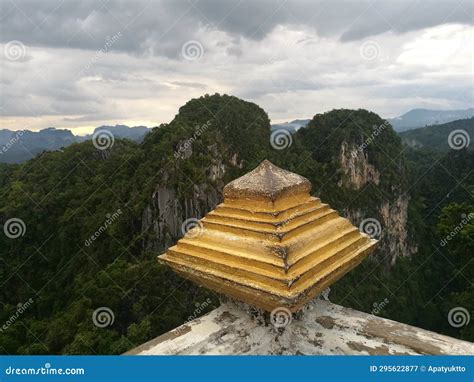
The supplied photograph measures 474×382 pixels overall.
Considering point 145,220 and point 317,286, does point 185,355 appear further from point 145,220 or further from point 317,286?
point 145,220

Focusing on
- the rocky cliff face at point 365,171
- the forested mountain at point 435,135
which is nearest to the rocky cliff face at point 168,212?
the rocky cliff face at point 365,171

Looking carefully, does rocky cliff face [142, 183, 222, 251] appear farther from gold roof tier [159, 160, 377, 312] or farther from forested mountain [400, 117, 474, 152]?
forested mountain [400, 117, 474, 152]

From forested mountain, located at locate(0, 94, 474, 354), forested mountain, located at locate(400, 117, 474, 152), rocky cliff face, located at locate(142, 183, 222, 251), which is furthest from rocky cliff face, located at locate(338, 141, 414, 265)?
forested mountain, located at locate(400, 117, 474, 152)

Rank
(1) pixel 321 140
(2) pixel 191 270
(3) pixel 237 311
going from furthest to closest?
1. (1) pixel 321 140
2. (3) pixel 237 311
3. (2) pixel 191 270

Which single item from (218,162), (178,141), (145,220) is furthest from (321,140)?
(145,220)

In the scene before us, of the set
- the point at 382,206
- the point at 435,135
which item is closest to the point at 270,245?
the point at 382,206

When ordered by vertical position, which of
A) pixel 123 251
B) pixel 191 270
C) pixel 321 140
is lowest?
pixel 123 251
